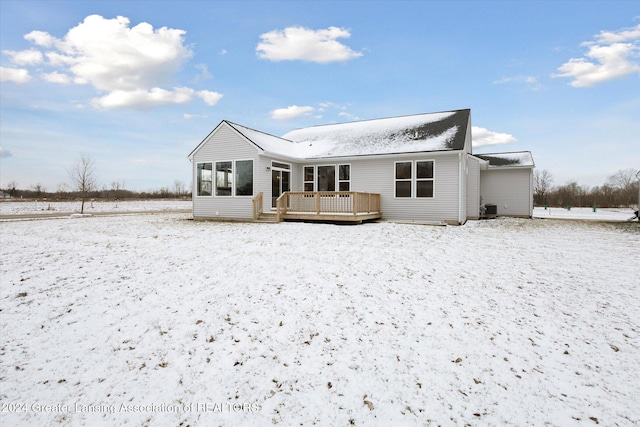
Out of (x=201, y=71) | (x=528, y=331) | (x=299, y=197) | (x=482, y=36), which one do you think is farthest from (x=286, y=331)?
(x=201, y=71)

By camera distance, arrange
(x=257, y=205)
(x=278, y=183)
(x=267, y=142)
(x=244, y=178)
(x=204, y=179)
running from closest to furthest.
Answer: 1. (x=257, y=205)
2. (x=244, y=178)
3. (x=278, y=183)
4. (x=267, y=142)
5. (x=204, y=179)

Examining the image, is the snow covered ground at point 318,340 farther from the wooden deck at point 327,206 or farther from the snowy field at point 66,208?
the snowy field at point 66,208

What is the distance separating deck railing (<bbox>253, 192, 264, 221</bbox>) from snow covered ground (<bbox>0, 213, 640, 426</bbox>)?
7.23 m

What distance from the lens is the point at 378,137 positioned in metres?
16.7

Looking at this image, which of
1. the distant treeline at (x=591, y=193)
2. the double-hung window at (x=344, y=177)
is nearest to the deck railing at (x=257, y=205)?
the double-hung window at (x=344, y=177)

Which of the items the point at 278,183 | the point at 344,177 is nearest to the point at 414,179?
the point at 344,177

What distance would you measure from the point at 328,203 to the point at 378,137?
5.31 m

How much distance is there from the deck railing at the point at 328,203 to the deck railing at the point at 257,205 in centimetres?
100

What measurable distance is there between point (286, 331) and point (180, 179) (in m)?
82.3

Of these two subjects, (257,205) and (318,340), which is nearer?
(318,340)

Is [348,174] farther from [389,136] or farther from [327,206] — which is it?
[389,136]

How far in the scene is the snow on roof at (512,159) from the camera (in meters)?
19.4

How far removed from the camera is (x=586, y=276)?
623cm

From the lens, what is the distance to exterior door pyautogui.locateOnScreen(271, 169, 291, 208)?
15594 mm
